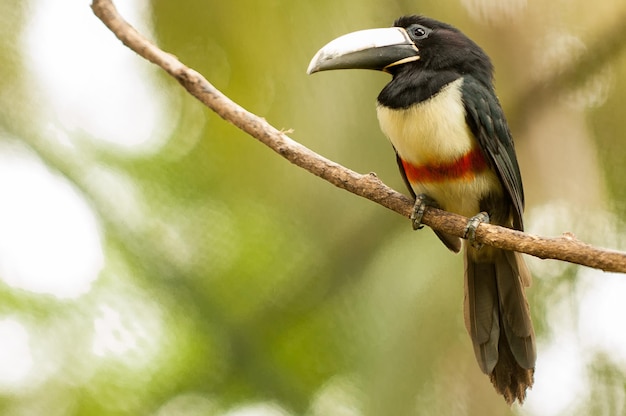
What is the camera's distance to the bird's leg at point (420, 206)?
152cm

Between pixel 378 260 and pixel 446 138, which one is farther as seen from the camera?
pixel 378 260

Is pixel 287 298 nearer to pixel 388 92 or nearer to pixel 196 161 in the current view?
pixel 196 161

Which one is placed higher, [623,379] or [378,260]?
[378,260]

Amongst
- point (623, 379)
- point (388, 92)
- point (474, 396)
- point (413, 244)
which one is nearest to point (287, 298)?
point (413, 244)

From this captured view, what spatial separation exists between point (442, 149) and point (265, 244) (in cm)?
67

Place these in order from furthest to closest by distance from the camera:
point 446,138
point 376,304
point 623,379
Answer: point 376,304
point 623,379
point 446,138

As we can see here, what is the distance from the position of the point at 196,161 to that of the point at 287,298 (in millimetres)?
412

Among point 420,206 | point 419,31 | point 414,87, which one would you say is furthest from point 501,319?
point 419,31

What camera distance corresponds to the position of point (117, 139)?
1967mm

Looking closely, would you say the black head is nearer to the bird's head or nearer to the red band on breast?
the bird's head

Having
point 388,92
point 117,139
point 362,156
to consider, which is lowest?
point 388,92

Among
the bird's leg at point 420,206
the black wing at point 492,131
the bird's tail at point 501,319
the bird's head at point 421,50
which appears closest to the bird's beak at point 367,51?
the bird's head at point 421,50

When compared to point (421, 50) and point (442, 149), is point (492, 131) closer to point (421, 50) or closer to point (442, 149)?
point (442, 149)

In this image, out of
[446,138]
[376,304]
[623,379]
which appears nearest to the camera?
[446,138]
